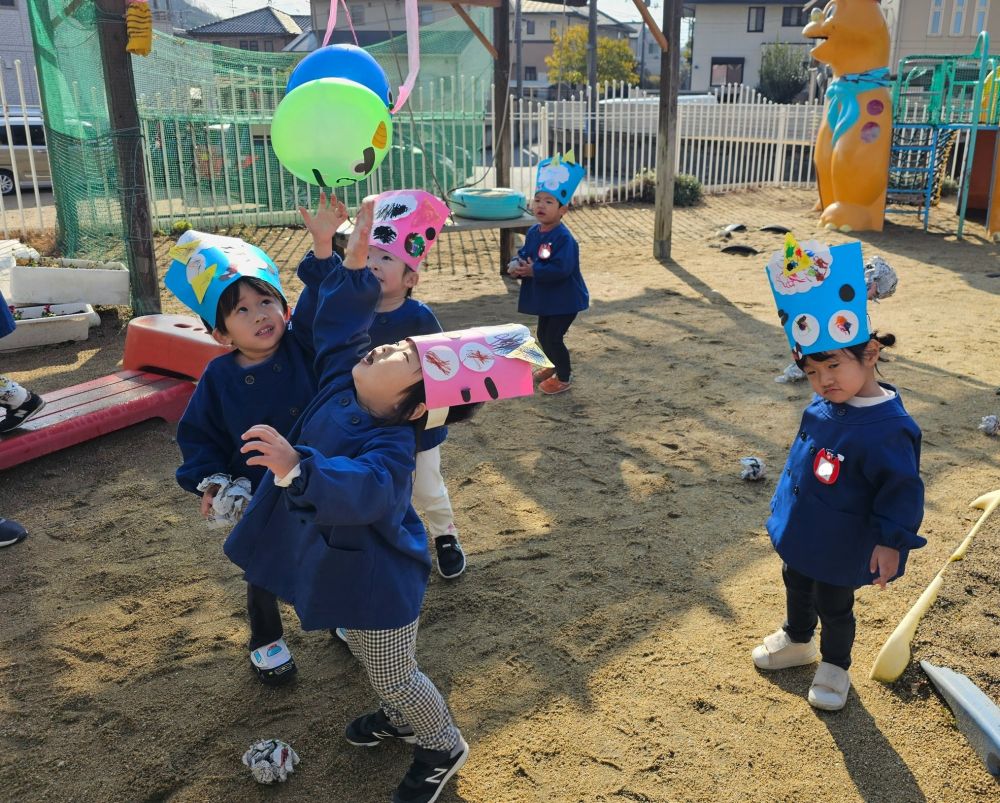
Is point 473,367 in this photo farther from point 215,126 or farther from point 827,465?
point 215,126

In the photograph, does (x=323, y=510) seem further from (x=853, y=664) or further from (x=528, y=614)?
(x=853, y=664)

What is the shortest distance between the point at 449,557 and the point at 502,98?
6456mm

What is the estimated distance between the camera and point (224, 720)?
2523 millimetres

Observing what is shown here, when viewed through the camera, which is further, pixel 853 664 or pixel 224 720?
pixel 853 664

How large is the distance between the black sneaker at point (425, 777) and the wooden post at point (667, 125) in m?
7.88

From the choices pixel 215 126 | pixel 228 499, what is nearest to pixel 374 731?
pixel 228 499

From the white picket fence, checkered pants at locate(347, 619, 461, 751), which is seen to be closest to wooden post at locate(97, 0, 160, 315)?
the white picket fence

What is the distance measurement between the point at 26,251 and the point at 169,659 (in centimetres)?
577

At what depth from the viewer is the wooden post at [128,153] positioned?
18.5ft

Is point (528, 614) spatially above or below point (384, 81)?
below

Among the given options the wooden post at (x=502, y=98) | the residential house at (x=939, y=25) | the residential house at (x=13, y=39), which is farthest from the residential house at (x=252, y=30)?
the wooden post at (x=502, y=98)

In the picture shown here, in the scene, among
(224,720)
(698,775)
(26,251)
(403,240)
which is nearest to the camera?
(698,775)

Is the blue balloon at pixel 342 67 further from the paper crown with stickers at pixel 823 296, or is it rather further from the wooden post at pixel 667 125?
the wooden post at pixel 667 125

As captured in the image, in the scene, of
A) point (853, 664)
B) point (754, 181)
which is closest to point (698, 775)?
point (853, 664)
